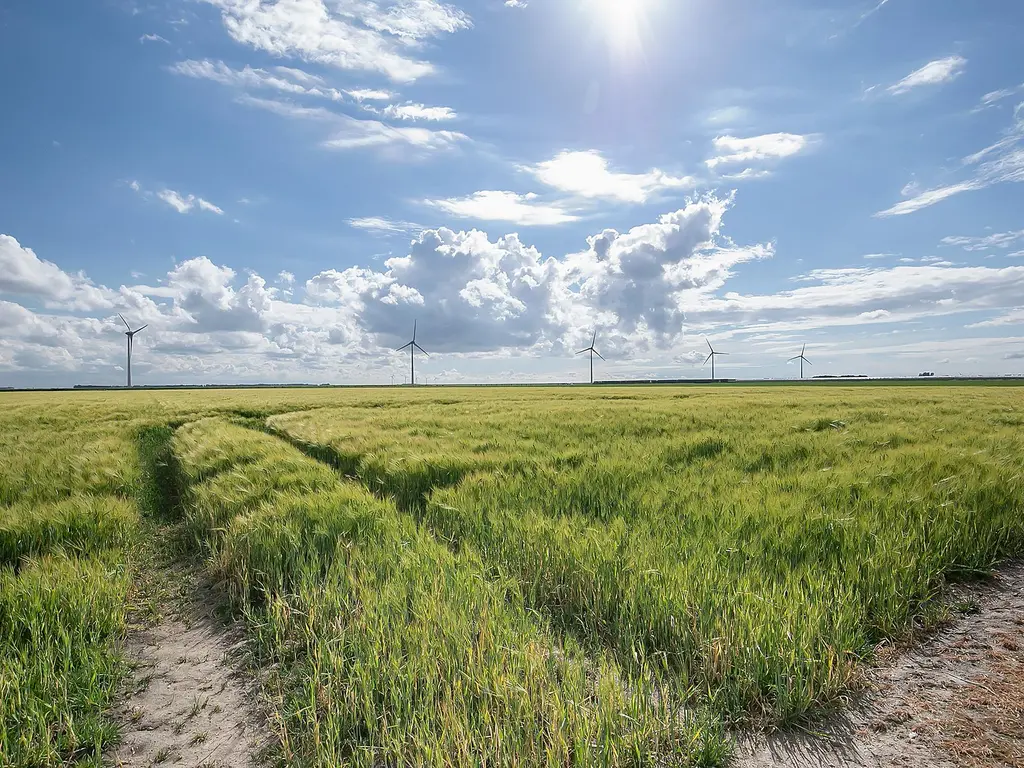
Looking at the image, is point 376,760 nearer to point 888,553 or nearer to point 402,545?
point 402,545

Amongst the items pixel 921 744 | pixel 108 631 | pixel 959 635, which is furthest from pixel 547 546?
pixel 108 631

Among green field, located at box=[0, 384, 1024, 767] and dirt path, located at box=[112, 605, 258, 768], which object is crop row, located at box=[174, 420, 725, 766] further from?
dirt path, located at box=[112, 605, 258, 768]

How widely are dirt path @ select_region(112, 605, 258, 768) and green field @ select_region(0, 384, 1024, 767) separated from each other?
143mm

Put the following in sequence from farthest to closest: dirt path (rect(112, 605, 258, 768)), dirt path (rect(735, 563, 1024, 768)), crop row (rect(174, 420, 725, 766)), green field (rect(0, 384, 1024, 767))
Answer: dirt path (rect(112, 605, 258, 768)) < green field (rect(0, 384, 1024, 767)) < dirt path (rect(735, 563, 1024, 768)) < crop row (rect(174, 420, 725, 766))

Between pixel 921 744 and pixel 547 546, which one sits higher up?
pixel 547 546

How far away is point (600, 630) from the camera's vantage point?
361cm

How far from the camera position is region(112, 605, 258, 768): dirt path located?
2.70 m

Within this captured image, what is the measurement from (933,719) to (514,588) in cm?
256

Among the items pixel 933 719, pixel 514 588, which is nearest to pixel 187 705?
pixel 514 588

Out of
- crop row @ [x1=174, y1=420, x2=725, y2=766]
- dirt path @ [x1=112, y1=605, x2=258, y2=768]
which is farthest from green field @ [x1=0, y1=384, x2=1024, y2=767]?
dirt path @ [x1=112, y1=605, x2=258, y2=768]

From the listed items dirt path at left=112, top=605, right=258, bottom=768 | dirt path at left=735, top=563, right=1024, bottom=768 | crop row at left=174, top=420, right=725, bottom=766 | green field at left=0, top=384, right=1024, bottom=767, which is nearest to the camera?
crop row at left=174, top=420, right=725, bottom=766

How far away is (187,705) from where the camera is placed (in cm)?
313

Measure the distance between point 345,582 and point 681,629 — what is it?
249cm

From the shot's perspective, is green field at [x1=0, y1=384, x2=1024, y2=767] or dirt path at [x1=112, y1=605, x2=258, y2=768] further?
dirt path at [x1=112, y1=605, x2=258, y2=768]
